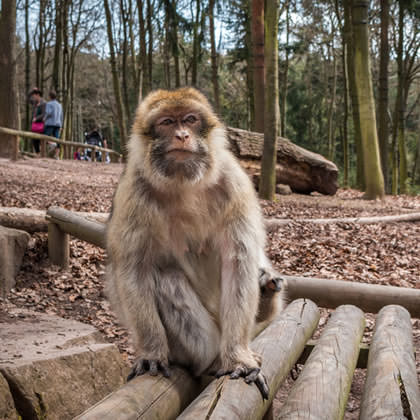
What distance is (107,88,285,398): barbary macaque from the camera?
8.39ft

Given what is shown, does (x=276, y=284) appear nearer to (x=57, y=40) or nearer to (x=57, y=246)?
(x=57, y=246)

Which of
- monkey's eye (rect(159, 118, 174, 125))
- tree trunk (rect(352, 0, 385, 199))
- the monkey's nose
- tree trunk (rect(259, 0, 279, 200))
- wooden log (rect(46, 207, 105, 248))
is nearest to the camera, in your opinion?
the monkey's nose

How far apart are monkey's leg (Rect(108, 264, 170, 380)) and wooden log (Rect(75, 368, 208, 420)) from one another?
0.32 feet

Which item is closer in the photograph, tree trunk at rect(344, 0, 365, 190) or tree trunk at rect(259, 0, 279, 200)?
tree trunk at rect(259, 0, 279, 200)

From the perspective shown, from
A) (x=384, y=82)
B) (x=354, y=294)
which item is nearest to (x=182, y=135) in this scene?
(x=354, y=294)

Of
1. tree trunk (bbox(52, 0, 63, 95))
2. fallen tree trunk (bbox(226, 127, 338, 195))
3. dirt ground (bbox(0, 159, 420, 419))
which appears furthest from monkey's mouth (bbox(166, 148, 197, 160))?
tree trunk (bbox(52, 0, 63, 95))

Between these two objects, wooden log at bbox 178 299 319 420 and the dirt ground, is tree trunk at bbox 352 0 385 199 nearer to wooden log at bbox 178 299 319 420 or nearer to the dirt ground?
the dirt ground

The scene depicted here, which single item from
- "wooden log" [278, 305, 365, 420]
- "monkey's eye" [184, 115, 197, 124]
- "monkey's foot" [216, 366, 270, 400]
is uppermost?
"monkey's eye" [184, 115, 197, 124]

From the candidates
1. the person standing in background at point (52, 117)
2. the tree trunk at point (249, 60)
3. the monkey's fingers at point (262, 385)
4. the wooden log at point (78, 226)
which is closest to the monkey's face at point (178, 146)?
the monkey's fingers at point (262, 385)

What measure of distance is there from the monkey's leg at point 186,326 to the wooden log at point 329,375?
1.53ft

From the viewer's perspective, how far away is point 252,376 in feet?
7.53

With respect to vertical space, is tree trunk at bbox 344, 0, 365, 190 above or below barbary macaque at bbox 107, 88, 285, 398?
above

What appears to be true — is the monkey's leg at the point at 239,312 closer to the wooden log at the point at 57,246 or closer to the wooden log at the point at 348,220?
the wooden log at the point at 57,246

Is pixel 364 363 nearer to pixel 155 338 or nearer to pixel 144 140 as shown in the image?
pixel 155 338
